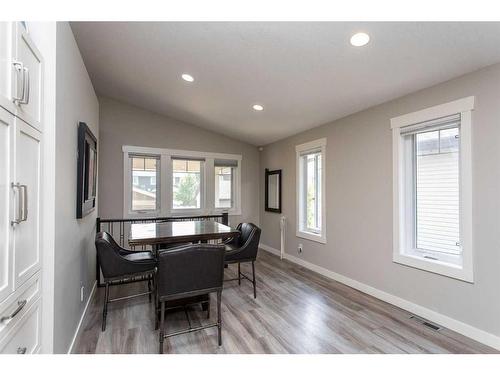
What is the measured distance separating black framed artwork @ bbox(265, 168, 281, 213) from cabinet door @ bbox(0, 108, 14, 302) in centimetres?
434

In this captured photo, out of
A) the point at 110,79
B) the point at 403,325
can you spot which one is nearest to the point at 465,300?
the point at 403,325

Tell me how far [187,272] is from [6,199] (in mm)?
1281

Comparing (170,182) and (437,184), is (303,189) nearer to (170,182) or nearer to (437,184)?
(437,184)

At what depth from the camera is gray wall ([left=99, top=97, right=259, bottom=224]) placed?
14.6ft

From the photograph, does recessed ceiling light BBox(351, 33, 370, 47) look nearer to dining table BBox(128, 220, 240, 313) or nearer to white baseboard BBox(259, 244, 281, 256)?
dining table BBox(128, 220, 240, 313)

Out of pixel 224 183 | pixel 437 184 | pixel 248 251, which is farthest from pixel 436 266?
pixel 224 183

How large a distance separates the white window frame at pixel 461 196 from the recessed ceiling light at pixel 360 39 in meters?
1.09

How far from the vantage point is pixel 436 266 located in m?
2.46

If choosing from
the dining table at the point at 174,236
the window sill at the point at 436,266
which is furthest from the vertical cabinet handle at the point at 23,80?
the window sill at the point at 436,266

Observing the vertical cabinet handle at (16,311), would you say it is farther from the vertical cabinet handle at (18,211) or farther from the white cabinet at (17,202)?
the vertical cabinet handle at (18,211)

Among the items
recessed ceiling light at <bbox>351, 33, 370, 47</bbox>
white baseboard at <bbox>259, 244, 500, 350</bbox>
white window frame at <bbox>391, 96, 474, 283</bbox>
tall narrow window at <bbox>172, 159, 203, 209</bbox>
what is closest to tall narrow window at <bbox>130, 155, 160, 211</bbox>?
tall narrow window at <bbox>172, 159, 203, 209</bbox>

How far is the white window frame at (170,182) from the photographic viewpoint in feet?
→ 15.1

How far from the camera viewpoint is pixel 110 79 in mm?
3629
